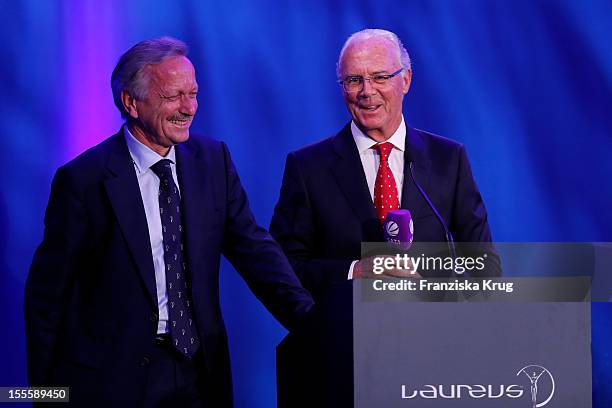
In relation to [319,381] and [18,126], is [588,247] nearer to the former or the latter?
[319,381]

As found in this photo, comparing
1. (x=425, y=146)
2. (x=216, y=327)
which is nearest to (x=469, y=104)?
(x=425, y=146)

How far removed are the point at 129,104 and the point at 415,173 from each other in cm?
86

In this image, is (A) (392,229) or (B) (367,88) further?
(B) (367,88)

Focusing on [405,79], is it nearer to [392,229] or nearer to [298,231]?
[298,231]

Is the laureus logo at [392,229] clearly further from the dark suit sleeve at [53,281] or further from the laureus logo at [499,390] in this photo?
the dark suit sleeve at [53,281]

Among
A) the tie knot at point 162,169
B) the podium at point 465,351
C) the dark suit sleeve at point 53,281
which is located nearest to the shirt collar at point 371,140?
Answer: the tie knot at point 162,169

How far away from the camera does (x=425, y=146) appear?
3107 millimetres

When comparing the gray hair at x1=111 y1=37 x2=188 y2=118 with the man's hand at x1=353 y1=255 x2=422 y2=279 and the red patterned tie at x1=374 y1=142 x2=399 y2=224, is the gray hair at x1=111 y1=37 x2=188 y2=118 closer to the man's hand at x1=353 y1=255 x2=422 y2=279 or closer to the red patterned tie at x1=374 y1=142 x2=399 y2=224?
the red patterned tie at x1=374 y1=142 x2=399 y2=224

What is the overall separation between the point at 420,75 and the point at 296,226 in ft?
3.60

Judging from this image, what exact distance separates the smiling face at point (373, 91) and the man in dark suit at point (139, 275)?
556 millimetres

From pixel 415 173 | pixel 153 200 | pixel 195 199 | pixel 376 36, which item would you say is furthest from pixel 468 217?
pixel 153 200

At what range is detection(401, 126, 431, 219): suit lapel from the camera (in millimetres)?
2965

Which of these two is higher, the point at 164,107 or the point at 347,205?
the point at 164,107

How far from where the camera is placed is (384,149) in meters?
3.05
